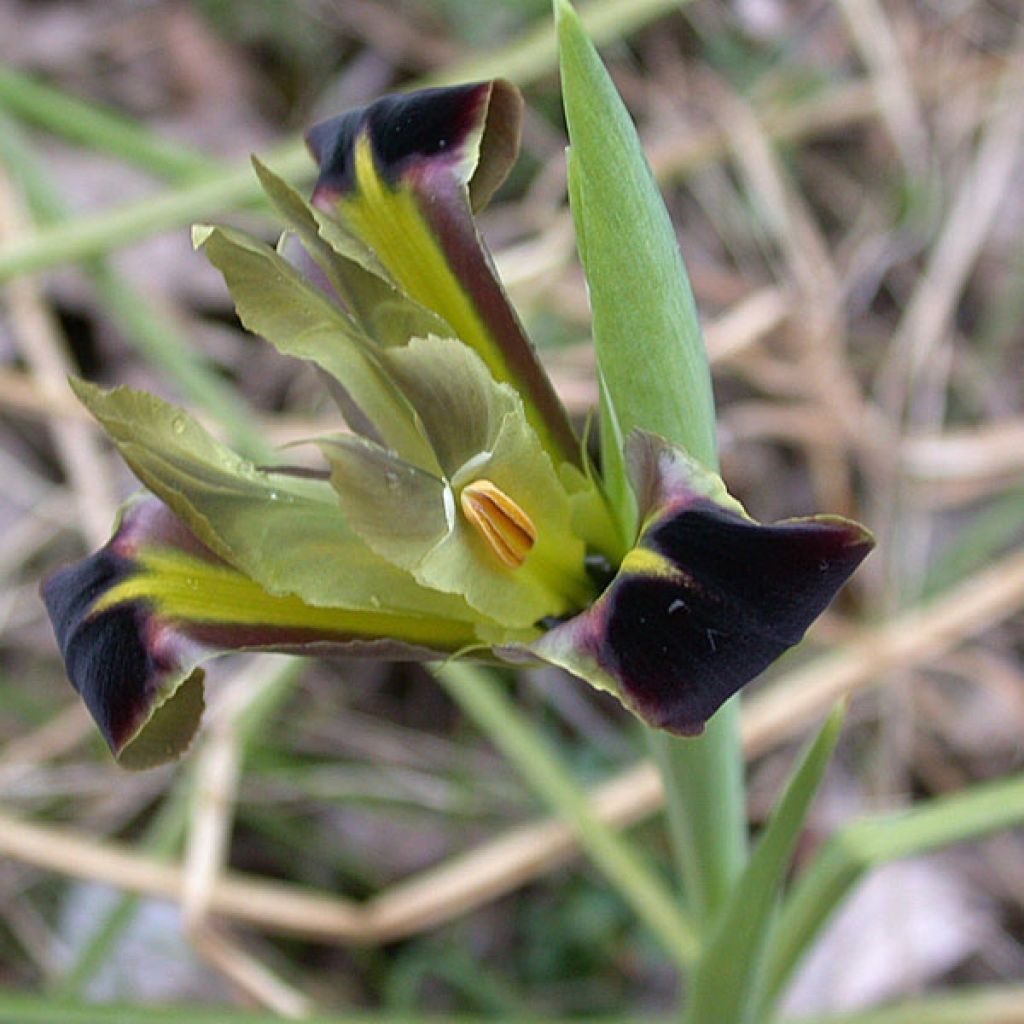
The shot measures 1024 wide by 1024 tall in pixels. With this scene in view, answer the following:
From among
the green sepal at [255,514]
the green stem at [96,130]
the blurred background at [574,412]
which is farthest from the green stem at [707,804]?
the green stem at [96,130]

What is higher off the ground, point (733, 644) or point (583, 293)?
point (733, 644)

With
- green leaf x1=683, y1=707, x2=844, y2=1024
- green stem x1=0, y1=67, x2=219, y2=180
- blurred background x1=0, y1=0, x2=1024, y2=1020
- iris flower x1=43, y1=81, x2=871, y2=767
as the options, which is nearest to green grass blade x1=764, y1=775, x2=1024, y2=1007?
green leaf x1=683, y1=707, x2=844, y2=1024

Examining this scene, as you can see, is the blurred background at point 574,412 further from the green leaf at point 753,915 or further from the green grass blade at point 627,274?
the green grass blade at point 627,274

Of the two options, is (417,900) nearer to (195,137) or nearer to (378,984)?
(378,984)

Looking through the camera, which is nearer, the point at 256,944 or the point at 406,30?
the point at 256,944

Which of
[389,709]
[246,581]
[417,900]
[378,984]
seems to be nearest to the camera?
[246,581]

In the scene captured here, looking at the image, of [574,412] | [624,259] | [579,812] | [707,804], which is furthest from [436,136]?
[574,412]

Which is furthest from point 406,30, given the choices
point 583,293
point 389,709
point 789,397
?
point 389,709
